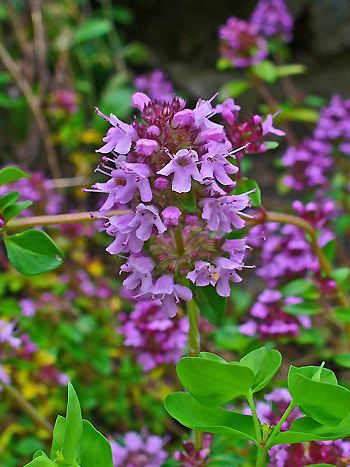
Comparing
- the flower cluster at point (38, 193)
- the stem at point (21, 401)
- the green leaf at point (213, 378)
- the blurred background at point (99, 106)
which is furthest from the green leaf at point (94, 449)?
the flower cluster at point (38, 193)

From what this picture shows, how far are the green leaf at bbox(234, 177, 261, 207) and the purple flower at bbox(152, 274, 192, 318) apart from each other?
0.23 m

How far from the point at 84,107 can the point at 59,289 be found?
57.5 inches

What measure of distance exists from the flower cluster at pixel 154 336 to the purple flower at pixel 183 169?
786mm

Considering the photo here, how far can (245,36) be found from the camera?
2.22 meters

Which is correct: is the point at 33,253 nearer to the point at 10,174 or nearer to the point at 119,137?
the point at 10,174

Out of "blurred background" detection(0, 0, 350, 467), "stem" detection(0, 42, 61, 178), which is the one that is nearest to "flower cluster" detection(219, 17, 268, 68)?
"blurred background" detection(0, 0, 350, 467)

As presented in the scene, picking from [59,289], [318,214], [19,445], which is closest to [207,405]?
[318,214]

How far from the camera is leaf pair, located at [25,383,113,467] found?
0.67 m

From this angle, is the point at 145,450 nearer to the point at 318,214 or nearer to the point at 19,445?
the point at 19,445

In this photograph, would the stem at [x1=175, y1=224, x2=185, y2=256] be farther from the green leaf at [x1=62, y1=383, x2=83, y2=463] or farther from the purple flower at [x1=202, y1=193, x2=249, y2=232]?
the green leaf at [x1=62, y1=383, x2=83, y2=463]

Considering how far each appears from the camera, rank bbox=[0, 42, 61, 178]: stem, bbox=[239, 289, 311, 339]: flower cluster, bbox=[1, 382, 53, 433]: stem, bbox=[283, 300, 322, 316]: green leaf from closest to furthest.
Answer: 1. bbox=[1, 382, 53, 433]: stem
2. bbox=[283, 300, 322, 316]: green leaf
3. bbox=[239, 289, 311, 339]: flower cluster
4. bbox=[0, 42, 61, 178]: stem

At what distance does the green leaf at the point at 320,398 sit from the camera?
658 mm

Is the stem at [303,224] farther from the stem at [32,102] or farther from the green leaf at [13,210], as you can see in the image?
the stem at [32,102]

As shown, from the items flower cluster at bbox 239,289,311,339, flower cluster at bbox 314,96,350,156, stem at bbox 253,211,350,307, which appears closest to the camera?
stem at bbox 253,211,350,307
